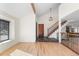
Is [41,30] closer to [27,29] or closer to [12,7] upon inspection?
[27,29]

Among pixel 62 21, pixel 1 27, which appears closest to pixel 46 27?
pixel 62 21

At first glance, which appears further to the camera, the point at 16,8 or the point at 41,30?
the point at 41,30

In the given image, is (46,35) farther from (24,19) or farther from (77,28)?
(77,28)

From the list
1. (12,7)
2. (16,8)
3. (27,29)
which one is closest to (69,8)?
(16,8)

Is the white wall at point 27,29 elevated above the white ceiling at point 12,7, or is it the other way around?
the white ceiling at point 12,7

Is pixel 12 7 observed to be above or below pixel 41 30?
above

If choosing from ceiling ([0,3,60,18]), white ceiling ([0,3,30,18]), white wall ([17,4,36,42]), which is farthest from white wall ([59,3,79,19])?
white wall ([17,4,36,42])

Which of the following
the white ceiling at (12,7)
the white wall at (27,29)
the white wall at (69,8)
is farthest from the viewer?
the white wall at (27,29)

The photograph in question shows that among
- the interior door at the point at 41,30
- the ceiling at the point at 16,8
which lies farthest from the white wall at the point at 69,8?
the interior door at the point at 41,30

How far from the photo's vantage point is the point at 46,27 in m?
15.0

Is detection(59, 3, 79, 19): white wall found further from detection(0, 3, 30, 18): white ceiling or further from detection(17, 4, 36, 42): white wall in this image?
detection(17, 4, 36, 42): white wall

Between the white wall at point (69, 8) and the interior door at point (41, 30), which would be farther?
the interior door at point (41, 30)

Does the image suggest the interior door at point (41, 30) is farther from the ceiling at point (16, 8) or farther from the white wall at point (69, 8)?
the white wall at point (69, 8)

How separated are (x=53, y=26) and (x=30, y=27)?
473 centimetres
